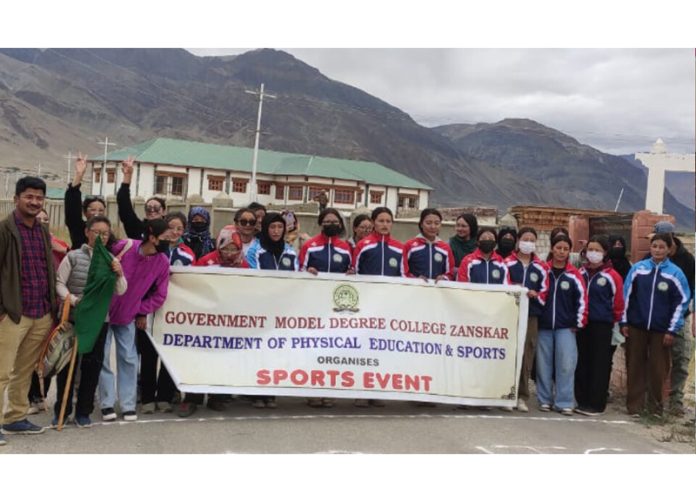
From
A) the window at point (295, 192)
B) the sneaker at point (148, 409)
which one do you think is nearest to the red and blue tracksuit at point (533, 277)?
the sneaker at point (148, 409)

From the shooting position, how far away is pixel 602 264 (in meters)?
7.75

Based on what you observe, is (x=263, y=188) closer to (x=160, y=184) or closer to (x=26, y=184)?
(x=160, y=184)

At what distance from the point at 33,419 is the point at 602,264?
5861mm

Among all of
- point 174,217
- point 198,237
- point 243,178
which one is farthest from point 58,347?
point 243,178

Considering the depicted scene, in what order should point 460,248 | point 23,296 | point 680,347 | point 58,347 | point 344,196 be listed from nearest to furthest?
1. point 23,296
2. point 58,347
3. point 680,347
4. point 460,248
5. point 344,196

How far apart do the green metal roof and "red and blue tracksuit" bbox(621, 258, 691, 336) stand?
210ft

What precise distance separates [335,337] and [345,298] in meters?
0.39

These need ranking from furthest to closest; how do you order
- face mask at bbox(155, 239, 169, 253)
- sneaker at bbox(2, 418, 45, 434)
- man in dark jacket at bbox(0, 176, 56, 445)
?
1. face mask at bbox(155, 239, 169, 253)
2. sneaker at bbox(2, 418, 45, 434)
3. man in dark jacket at bbox(0, 176, 56, 445)

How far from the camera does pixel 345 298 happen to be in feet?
23.1

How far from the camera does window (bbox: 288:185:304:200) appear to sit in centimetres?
7238

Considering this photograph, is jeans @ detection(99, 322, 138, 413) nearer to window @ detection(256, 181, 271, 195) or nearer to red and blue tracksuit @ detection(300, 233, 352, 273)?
red and blue tracksuit @ detection(300, 233, 352, 273)

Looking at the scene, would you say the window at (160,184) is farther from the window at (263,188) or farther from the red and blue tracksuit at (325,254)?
the red and blue tracksuit at (325,254)

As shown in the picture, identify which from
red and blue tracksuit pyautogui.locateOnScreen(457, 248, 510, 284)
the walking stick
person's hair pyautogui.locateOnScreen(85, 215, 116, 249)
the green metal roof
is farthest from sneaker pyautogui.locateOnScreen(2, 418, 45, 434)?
the green metal roof

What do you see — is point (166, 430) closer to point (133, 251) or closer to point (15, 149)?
point (133, 251)
